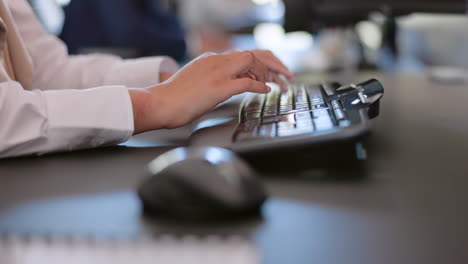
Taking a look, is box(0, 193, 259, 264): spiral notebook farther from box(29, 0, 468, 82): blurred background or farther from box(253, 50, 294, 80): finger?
box(29, 0, 468, 82): blurred background

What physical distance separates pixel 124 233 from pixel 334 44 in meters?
1.89

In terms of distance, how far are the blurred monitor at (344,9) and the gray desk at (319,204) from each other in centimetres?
84

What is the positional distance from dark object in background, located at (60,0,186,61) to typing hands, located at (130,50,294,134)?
147cm

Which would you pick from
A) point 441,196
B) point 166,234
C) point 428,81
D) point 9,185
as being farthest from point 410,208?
point 428,81

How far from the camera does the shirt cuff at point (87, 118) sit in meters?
0.52

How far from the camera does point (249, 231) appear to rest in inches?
12.0

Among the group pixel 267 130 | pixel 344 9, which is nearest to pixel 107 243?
pixel 267 130

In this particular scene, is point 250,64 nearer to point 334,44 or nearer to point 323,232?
point 323,232

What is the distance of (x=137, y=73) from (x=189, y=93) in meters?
0.32

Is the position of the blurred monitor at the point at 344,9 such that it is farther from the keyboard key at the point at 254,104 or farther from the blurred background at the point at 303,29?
the keyboard key at the point at 254,104

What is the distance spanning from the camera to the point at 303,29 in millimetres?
1715

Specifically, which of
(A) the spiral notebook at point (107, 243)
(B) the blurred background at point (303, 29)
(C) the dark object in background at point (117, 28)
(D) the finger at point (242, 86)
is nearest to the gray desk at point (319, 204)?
(A) the spiral notebook at point (107, 243)

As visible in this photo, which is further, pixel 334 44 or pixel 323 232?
pixel 334 44

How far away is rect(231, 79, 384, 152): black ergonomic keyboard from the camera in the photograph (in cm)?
41
